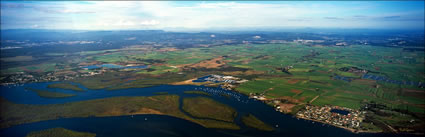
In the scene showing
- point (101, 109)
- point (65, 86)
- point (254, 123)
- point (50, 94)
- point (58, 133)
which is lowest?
point (58, 133)

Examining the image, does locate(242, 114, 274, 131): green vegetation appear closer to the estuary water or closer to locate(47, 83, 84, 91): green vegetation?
the estuary water

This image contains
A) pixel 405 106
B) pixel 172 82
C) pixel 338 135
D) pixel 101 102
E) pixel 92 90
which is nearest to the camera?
pixel 338 135

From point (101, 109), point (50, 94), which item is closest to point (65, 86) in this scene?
point (50, 94)

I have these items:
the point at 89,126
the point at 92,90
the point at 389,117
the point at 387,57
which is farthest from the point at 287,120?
the point at 387,57

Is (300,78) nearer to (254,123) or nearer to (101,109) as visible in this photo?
(254,123)

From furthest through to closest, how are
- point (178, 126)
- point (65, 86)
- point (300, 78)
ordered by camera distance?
point (300, 78)
point (65, 86)
point (178, 126)

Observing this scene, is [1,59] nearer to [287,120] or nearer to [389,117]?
[287,120]
